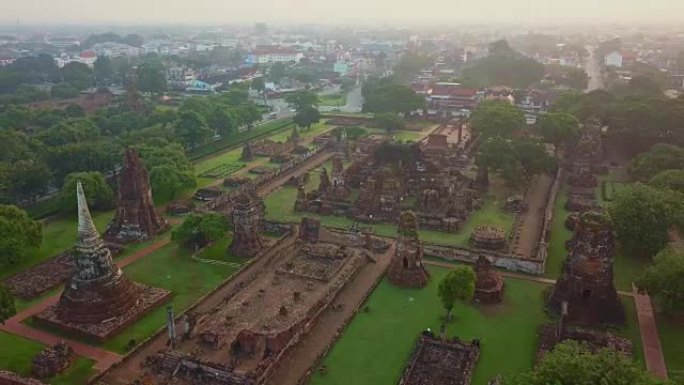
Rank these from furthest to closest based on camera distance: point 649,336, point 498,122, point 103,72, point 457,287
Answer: point 103,72, point 498,122, point 457,287, point 649,336

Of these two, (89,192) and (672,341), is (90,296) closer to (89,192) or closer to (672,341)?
(89,192)

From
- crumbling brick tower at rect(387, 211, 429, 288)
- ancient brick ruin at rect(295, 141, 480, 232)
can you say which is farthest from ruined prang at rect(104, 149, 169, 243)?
crumbling brick tower at rect(387, 211, 429, 288)

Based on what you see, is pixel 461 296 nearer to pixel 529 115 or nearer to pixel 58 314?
pixel 58 314

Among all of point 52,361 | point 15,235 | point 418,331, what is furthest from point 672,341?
point 15,235

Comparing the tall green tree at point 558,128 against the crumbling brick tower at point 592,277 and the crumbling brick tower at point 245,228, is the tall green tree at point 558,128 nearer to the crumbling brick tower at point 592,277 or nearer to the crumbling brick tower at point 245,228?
the crumbling brick tower at point 592,277

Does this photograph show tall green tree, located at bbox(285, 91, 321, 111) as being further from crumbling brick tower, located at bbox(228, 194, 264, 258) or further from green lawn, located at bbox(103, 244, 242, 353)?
green lawn, located at bbox(103, 244, 242, 353)

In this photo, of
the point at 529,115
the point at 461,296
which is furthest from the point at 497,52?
the point at 461,296

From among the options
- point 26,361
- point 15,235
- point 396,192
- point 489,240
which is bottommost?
point 26,361
